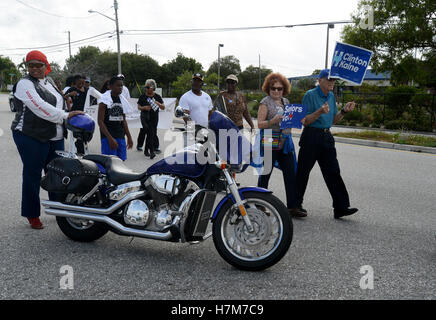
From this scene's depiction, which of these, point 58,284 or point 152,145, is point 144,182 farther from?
point 152,145

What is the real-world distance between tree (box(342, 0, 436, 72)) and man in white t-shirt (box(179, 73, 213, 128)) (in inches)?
612

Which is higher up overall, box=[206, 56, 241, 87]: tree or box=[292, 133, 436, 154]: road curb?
box=[206, 56, 241, 87]: tree

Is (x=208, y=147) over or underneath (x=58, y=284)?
over

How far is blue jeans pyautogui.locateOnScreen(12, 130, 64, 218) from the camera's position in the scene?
15.5 feet

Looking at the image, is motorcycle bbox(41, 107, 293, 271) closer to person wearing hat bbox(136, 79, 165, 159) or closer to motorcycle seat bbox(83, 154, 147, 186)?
motorcycle seat bbox(83, 154, 147, 186)

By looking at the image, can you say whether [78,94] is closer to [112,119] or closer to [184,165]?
[112,119]

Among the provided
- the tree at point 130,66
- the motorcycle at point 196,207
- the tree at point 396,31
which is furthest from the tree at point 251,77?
the motorcycle at point 196,207

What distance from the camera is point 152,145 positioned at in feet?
34.7

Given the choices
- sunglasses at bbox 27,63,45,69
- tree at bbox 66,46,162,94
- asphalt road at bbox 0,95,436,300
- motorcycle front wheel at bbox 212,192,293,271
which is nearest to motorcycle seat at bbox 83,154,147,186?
asphalt road at bbox 0,95,436,300

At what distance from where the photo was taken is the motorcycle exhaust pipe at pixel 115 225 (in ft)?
12.5

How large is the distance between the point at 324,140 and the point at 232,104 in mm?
2117
